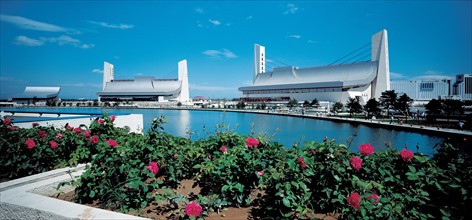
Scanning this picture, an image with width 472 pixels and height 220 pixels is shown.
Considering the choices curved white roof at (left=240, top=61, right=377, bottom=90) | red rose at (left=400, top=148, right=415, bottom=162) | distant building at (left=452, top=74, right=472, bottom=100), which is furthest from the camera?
distant building at (left=452, top=74, right=472, bottom=100)

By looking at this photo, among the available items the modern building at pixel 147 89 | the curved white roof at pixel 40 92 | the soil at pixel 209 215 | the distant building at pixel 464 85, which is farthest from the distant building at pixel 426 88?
the soil at pixel 209 215

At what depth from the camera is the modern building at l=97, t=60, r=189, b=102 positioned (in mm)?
97312

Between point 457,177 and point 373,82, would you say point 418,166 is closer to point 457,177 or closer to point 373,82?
point 457,177

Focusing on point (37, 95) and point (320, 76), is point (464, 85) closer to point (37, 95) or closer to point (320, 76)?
point (320, 76)

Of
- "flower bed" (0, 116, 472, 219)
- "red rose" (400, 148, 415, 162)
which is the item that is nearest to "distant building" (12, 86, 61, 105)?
"flower bed" (0, 116, 472, 219)

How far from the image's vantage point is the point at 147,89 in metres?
101

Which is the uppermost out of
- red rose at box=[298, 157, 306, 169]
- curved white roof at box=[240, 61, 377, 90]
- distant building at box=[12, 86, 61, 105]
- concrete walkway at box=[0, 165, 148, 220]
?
curved white roof at box=[240, 61, 377, 90]

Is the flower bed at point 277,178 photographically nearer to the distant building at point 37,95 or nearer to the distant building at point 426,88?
the distant building at point 37,95

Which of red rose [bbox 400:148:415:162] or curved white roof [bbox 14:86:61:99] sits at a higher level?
curved white roof [bbox 14:86:61:99]

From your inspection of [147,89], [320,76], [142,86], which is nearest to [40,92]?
[142,86]

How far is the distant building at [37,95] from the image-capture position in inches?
3770

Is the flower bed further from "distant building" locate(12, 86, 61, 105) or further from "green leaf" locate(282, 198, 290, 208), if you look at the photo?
"distant building" locate(12, 86, 61, 105)

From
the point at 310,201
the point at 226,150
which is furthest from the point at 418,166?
the point at 226,150

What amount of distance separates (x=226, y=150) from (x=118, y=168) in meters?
1.31
